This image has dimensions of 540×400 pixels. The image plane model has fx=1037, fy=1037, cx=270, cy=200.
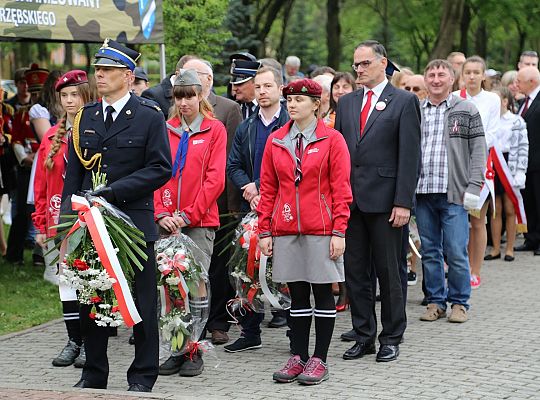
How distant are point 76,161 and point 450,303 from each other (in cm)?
461

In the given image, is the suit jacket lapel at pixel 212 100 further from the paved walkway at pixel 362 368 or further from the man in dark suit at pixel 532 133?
the man in dark suit at pixel 532 133

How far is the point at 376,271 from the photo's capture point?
820 centimetres

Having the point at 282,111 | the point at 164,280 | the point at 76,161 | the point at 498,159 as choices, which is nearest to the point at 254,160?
the point at 282,111

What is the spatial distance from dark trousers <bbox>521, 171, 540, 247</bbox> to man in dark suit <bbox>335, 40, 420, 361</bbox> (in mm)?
6685

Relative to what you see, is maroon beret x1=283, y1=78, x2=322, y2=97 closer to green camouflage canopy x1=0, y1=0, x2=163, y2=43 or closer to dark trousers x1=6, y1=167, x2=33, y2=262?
green camouflage canopy x1=0, y1=0, x2=163, y2=43

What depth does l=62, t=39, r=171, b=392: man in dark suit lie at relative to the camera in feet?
22.1

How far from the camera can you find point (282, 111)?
8.75 meters

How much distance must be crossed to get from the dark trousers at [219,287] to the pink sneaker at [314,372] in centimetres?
173

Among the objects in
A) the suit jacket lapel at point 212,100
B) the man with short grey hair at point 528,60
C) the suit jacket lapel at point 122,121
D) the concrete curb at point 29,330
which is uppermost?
the man with short grey hair at point 528,60

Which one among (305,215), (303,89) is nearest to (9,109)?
(303,89)

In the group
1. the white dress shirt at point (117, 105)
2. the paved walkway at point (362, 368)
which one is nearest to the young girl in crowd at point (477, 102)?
the paved walkway at point (362, 368)

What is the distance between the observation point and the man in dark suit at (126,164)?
6.73 m

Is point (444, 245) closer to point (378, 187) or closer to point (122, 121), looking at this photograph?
point (378, 187)

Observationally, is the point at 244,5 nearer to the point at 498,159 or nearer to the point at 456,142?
the point at 498,159
